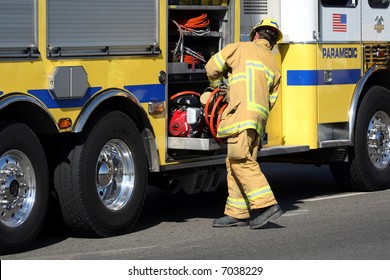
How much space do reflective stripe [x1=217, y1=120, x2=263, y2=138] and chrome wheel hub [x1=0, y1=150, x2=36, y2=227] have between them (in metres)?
1.73

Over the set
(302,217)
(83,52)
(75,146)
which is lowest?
(302,217)

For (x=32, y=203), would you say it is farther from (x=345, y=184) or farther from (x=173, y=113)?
(x=345, y=184)

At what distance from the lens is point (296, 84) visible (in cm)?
1091

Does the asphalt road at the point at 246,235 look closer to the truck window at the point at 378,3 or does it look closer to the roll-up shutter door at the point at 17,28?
the roll-up shutter door at the point at 17,28

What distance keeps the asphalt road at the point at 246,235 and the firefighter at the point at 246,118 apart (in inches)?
9.9

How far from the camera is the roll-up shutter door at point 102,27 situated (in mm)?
8383

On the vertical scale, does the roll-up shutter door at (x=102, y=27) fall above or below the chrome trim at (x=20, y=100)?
above

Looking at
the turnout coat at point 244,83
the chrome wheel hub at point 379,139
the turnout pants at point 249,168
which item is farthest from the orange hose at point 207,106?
the chrome wheel hub at point 379,139

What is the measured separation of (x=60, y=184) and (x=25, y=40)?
1217 mm

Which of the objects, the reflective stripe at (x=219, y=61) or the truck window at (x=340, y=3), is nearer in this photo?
the reflective stripe at (x=219, y=61)

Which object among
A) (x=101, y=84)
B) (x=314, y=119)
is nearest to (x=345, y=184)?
(x=314, y=119)

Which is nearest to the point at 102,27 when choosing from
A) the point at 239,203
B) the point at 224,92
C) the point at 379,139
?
the point at 224,92

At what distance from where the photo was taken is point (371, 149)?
11727mm

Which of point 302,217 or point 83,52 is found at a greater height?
point 83,52
